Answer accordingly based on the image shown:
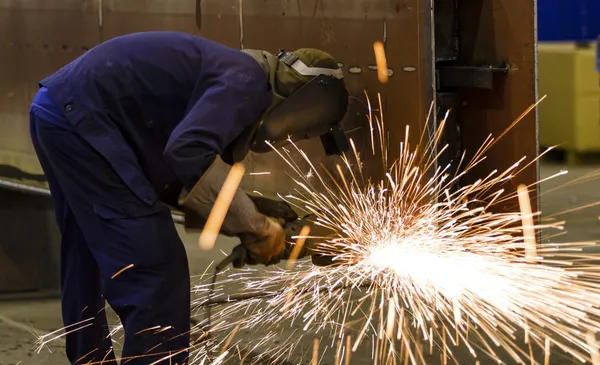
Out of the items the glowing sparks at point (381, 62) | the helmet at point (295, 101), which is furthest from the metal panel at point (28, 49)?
the helmet at point (295, 101)

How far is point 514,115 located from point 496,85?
0.12 m

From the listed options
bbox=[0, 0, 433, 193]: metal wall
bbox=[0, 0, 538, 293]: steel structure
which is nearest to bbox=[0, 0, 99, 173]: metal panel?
bbox=[0, 0, 433, 193]: metal wall

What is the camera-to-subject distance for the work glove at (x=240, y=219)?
8.16 feet

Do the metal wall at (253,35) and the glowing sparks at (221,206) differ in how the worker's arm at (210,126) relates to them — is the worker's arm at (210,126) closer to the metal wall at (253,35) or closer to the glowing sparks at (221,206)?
the glowing sparks at (221,206)

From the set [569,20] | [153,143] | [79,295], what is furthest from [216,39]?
[569,20]

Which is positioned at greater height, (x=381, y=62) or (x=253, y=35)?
(x=253, y=35)

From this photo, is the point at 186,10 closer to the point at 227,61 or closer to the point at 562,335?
the point at 227,61

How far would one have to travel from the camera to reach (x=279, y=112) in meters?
2.65

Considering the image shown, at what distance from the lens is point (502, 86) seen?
291 centimetres

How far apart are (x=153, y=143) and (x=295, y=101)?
1.41 ft

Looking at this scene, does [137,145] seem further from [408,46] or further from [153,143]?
[408,46]

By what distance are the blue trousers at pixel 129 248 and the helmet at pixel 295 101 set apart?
318 millimetres

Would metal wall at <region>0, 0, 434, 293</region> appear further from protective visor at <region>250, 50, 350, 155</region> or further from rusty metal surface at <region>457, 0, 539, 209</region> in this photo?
protective visor at <region>250, 50, 350, 155</region>

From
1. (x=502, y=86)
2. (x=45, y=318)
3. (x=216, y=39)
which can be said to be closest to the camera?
(x=502, y=86)
